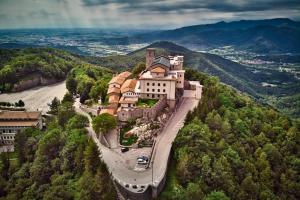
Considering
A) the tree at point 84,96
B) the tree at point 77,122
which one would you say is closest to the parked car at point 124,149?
the tree at point 77,122

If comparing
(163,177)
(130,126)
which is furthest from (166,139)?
(163,177)

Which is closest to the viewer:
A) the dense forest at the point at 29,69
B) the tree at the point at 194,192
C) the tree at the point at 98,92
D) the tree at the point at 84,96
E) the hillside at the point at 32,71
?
the tree at the point at 194,192

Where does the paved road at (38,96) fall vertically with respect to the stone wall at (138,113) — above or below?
below

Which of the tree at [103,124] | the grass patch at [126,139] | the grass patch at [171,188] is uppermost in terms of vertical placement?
the tree at [103,124]

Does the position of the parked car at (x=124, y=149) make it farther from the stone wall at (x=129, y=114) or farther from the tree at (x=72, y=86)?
the tree at (x=72, y=86)

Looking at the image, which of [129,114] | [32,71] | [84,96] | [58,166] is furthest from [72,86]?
[32,71]

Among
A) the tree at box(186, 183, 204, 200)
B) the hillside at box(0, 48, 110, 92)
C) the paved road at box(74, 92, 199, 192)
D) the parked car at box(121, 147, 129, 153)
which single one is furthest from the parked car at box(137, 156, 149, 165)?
the hillside at box(0, 48, 110, 92)

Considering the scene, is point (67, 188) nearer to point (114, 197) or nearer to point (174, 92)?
point (114, 197)
